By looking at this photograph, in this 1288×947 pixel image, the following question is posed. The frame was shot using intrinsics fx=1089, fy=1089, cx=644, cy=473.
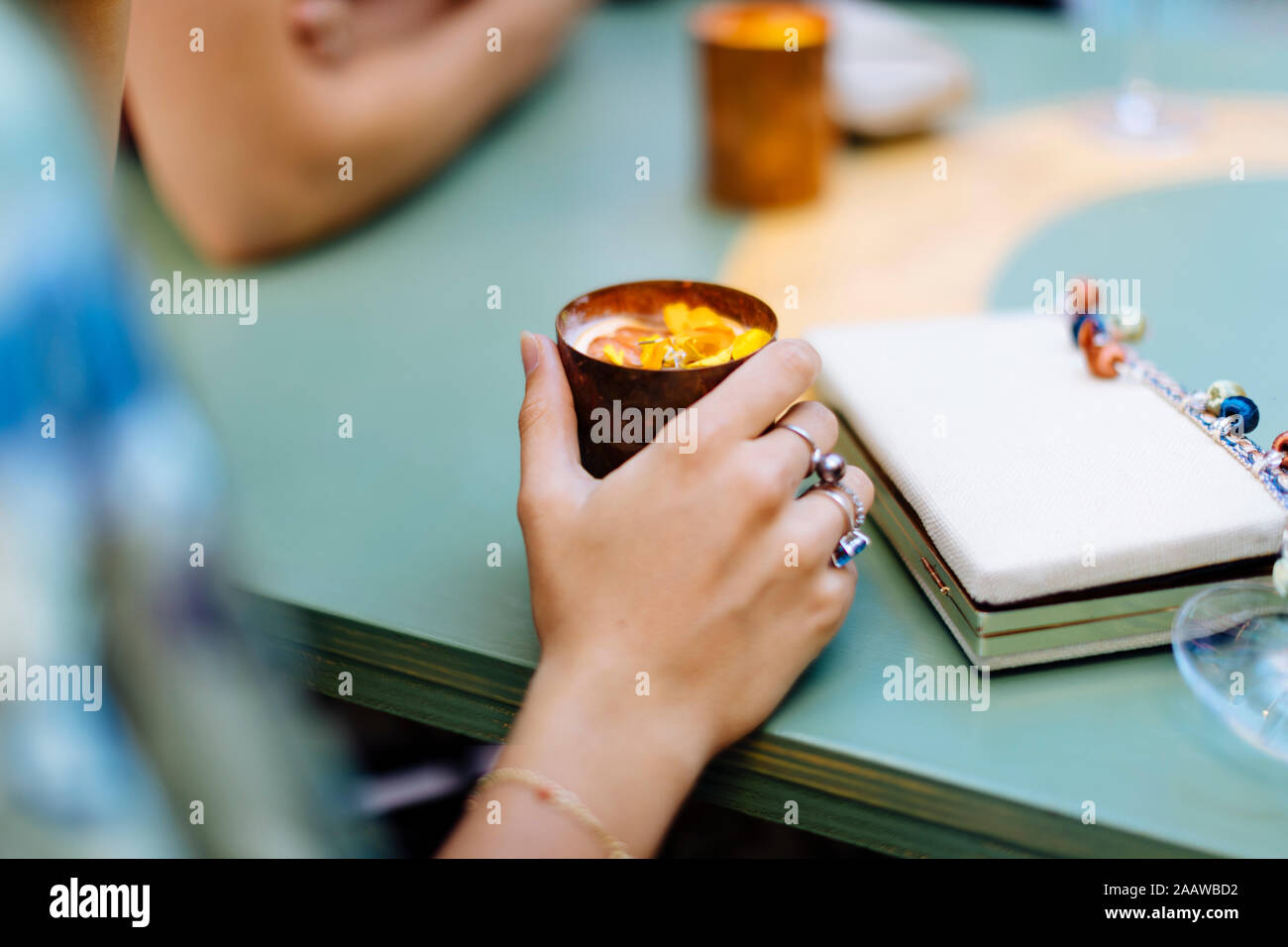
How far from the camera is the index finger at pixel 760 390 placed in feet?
1.45

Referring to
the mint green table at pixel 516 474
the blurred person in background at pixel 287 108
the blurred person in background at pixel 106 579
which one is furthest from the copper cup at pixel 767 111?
the blurred person in background at pixel 106 579

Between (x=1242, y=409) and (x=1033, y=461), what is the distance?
11cm

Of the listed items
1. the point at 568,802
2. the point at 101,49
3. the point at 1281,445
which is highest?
the point at 101,49

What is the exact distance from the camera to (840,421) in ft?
1.90

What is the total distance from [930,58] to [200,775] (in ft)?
3.32

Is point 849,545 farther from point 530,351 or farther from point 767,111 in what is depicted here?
point 767,111

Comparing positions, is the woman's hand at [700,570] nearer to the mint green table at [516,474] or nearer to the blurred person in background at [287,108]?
the mint green table at [516,474]

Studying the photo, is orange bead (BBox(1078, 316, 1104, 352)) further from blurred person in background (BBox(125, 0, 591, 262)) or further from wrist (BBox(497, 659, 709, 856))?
blurred person in background (BBox(125, 0, 591, 262))

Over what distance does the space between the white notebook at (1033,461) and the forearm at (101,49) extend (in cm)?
38

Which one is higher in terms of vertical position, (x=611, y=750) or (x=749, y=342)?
(x=749, y=342)

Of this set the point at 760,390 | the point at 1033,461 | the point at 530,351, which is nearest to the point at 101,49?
the point at 530,351

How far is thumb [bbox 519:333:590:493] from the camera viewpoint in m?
0.47

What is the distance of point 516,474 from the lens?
0.62 metres

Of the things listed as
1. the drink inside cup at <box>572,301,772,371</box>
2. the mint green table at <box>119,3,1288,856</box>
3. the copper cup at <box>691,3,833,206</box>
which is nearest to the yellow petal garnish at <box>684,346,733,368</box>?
the drink inside cup at <box>572,301,772,371</box>
